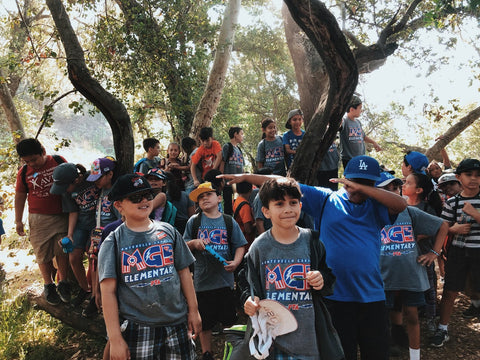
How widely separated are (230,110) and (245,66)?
6.29 meters

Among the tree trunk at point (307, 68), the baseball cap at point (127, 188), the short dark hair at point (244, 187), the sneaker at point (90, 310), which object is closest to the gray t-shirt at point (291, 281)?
the baseball cap at point (127, 188)

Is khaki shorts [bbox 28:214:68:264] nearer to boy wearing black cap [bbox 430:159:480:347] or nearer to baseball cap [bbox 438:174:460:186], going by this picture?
boy wearing black cap [bbox 430:159:480:347]

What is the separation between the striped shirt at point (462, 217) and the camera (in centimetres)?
368

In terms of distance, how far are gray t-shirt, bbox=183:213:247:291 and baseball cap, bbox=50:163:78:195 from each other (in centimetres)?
173

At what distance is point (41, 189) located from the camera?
437cm

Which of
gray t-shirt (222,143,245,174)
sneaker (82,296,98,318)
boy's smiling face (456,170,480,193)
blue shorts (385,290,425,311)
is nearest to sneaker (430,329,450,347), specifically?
blue shorts (385,290,425,311)

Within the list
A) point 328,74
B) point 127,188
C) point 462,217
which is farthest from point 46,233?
point 462,217

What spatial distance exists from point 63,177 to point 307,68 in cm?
541

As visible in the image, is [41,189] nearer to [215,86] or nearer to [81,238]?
[81,238]

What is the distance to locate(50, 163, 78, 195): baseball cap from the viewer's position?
4.10 meters

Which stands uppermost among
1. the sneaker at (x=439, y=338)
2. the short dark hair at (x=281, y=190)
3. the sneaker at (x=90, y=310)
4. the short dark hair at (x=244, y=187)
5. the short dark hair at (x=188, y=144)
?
the short dark hair at (x=188, y=144)

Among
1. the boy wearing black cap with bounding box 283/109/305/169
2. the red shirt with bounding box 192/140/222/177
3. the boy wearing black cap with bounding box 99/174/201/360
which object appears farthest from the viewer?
the red shirt with bounding box 192/140/222/177

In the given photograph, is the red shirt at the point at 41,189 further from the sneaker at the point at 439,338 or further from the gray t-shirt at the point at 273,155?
the sneaker at the point at 439,338

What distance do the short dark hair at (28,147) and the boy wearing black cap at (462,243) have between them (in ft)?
16.1
